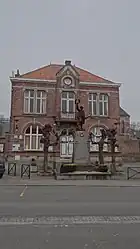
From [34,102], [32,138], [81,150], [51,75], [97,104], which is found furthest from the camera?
[51,75]

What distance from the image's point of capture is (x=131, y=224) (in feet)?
21.5

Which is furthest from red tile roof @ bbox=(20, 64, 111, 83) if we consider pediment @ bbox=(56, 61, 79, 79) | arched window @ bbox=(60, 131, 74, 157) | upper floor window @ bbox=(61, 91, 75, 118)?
arched window @ bbox=(60, 131, 74, 157)

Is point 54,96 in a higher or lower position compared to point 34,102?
higher

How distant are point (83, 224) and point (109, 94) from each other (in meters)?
36.7

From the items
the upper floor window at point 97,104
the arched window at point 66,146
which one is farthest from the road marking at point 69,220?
the upper floor window at point 97,104

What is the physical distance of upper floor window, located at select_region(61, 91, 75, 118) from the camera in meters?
40.7

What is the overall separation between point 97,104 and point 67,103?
430cm

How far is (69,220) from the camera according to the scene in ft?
23.0

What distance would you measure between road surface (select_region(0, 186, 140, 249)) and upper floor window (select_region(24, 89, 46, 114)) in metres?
30.8

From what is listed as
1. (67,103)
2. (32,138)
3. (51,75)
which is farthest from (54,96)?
(32,138)

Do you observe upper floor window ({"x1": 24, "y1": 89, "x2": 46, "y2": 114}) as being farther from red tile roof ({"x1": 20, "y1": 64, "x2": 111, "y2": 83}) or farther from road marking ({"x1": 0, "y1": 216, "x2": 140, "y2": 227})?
road marking ({"x1": 0, "y1": 216, "x2": 140, "y2": 227})

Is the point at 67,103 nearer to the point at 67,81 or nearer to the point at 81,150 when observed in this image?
the point at 67,81

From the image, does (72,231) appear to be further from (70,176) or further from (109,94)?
(109,94)

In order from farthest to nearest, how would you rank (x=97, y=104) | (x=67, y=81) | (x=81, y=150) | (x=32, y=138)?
(x=97, y=104) → (x=67, y=81) → (x=32, y=138) → (x=81, y=150)
